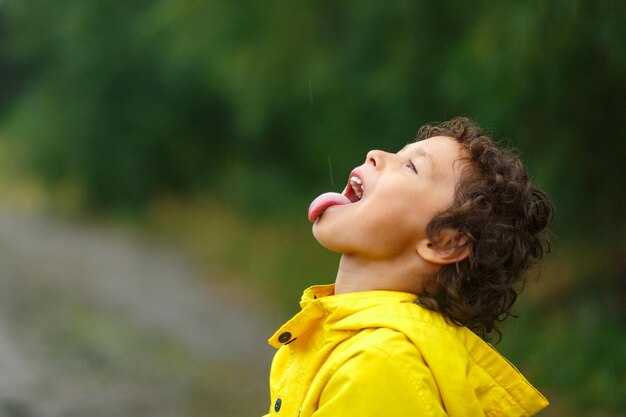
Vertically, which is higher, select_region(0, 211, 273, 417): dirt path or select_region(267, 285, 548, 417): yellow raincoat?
select_region(0, 211, 273, 417): dirt path

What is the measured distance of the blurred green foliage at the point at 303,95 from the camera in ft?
16.1

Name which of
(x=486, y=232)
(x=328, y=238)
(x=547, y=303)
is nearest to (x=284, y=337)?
(x=328, y=238)

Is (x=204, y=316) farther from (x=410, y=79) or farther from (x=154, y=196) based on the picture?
(x=154, y=196)

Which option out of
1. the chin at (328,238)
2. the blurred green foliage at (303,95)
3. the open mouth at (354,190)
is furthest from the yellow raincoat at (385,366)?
the blurred green foliage at (303,95)

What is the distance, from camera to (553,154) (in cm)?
514

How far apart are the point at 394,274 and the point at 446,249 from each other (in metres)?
0.13

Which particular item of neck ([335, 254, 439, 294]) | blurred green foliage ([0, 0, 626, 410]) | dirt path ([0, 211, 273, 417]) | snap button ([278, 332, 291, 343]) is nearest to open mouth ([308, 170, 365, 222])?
neck ([335, 254, 439, 294])

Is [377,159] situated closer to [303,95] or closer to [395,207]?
[395,207]

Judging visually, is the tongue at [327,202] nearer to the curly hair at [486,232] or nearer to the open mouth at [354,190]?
the open mouth at [354,190]

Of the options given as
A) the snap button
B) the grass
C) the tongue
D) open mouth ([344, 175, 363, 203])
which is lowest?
the snap button

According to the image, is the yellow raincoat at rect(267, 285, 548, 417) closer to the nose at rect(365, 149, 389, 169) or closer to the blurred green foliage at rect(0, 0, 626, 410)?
the nose at rect(365, 149, 389, 169)

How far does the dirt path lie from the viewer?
5.53 meters

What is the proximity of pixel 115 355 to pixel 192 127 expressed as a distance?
15.2 feet

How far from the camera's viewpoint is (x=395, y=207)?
216 centimetres
